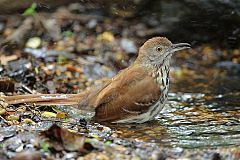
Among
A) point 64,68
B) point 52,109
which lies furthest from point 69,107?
point 64,68

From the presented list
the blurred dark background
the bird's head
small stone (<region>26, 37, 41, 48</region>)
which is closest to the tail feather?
the bird's head

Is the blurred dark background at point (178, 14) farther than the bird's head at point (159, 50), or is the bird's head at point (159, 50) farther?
the blurred dark background at point (178, 14)

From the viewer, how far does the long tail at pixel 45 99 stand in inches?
264

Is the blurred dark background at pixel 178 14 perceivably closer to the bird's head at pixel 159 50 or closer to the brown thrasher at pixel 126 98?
the bird's head at pixel 159 50

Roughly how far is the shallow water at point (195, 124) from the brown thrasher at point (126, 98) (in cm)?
14

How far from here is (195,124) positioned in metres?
6.66

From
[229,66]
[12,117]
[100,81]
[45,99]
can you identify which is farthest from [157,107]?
[229,66]

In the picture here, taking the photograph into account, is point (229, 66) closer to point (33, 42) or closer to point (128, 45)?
point (128, 45)

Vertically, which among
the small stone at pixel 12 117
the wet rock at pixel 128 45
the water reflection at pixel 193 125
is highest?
the wet rock at pixel 128 45

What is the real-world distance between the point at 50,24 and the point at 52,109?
3.17 metres

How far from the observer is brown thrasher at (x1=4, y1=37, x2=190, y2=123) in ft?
21.7

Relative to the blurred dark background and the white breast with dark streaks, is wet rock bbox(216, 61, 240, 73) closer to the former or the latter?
the blurred dark background

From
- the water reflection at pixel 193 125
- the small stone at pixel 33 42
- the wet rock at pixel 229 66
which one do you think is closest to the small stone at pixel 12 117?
the water reflection at pixel 193 125

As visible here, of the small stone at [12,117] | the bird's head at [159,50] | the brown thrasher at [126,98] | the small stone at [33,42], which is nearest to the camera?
the small stone at [12,117]
